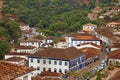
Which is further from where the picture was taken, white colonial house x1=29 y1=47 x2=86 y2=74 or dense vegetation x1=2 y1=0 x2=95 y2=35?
dense vegetation x1=2 y1=0 x2=95 y2=35

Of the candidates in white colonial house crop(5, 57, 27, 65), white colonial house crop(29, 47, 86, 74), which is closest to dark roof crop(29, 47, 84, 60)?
white colonial house crop(29, 47, 86, 74)

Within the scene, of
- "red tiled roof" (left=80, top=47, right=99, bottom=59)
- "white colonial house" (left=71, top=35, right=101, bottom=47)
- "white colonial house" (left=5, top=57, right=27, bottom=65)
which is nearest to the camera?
"white colonial house" (left=5, top=57, right=27, bottom=65)

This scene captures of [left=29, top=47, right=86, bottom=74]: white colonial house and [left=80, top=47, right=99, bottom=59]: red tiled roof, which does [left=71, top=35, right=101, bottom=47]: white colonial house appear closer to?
[left=80, top=47, right=99, bottom=59]: red tiled roof

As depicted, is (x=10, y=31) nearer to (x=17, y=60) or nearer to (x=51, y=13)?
(x=17, y=60)

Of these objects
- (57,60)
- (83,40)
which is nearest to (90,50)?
(83,40)

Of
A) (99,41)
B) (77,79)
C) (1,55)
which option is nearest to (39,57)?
(77,79)

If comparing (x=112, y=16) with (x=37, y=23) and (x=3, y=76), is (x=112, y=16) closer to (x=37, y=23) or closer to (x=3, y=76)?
(x=37, y=23)

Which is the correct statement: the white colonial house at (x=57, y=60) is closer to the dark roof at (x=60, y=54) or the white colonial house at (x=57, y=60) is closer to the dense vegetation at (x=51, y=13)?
the dark roof at (x=60, y=54)

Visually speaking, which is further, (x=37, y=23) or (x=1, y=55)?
(x=37, y=23)
